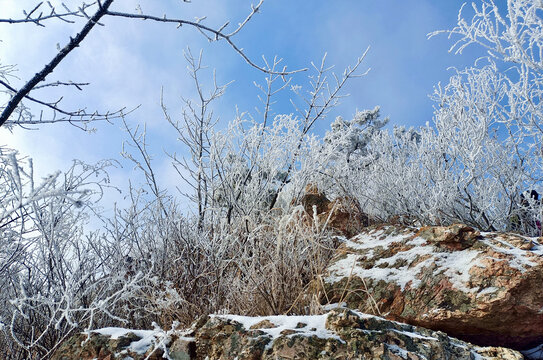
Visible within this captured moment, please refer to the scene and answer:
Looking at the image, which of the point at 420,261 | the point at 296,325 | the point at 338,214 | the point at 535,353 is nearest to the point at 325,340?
the point at 296,325

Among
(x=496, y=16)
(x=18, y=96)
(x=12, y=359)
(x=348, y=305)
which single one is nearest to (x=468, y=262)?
Answer: (x=348, y=305)

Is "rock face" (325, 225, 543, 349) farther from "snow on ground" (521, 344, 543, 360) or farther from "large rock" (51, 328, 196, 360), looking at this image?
"large rock" (51, 328, 196, 360)

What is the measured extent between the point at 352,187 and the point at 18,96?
5711 mm

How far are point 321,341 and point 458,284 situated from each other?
1599 mm

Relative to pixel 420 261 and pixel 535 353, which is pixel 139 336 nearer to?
pixel 420 261

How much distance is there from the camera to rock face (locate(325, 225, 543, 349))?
3098mm

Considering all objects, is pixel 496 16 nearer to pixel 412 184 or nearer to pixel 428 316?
pixel 412 184

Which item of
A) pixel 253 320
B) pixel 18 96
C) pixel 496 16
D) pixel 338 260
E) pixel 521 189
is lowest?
pixel 253 320

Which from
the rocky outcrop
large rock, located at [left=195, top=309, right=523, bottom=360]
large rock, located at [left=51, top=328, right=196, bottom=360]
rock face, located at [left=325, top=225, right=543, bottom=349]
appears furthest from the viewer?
the rocky outcrop

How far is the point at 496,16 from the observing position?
15.9 feet

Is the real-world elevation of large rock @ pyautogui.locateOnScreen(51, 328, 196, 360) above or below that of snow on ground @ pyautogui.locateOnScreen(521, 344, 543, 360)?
above

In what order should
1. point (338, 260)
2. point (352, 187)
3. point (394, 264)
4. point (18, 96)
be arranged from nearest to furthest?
point (18, 96)
point (394, 264)
point (338, 260)
point (352, 187)

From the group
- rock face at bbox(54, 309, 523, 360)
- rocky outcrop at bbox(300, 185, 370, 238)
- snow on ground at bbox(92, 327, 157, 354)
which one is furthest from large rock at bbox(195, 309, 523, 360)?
rocky outcrop at bbox(300, 185, 370, 238)

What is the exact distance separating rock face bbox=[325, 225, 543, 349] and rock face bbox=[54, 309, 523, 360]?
0.62m
